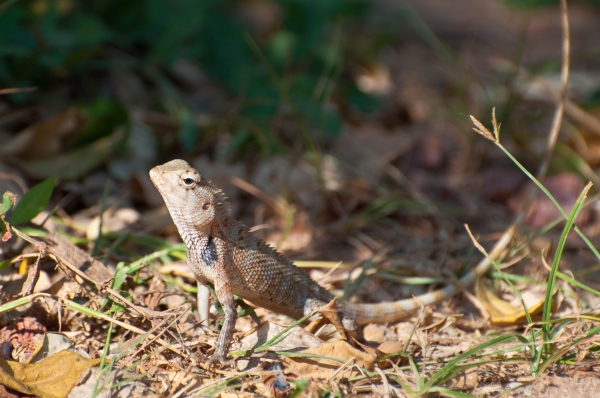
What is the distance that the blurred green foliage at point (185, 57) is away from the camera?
15.9ft

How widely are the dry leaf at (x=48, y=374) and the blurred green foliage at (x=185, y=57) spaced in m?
2.38

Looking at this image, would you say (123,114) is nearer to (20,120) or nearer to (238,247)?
(20,120)

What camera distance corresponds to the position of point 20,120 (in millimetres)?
5070

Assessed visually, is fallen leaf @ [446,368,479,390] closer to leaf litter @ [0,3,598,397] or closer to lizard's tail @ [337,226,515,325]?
leaf litter @ [0,3,598,397]

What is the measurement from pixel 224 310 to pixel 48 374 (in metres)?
0.94

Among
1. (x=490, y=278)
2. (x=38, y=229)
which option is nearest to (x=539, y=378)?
(x=490, y=278)

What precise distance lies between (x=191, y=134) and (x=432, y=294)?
2.69 metres

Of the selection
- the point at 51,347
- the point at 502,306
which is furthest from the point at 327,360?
the point at 51,347

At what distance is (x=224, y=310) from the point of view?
10.4 ft

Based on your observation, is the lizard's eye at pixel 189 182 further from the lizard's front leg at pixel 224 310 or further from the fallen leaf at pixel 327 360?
the fallen leaf at pixel 327 360

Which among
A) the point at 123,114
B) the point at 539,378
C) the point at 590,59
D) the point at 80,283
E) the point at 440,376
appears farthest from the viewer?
the point at 590,59

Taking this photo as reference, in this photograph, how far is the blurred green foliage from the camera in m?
4.85

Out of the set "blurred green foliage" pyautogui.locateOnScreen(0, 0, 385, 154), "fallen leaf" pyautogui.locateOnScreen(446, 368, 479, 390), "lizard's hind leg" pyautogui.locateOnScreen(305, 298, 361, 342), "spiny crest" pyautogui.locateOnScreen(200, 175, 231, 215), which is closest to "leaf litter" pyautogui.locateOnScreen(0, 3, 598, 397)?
"fallen leaf" pyautogui.locateOnScreen(446, 368, 479, 390)

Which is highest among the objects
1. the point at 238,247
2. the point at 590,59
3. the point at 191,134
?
the point at 238,247
